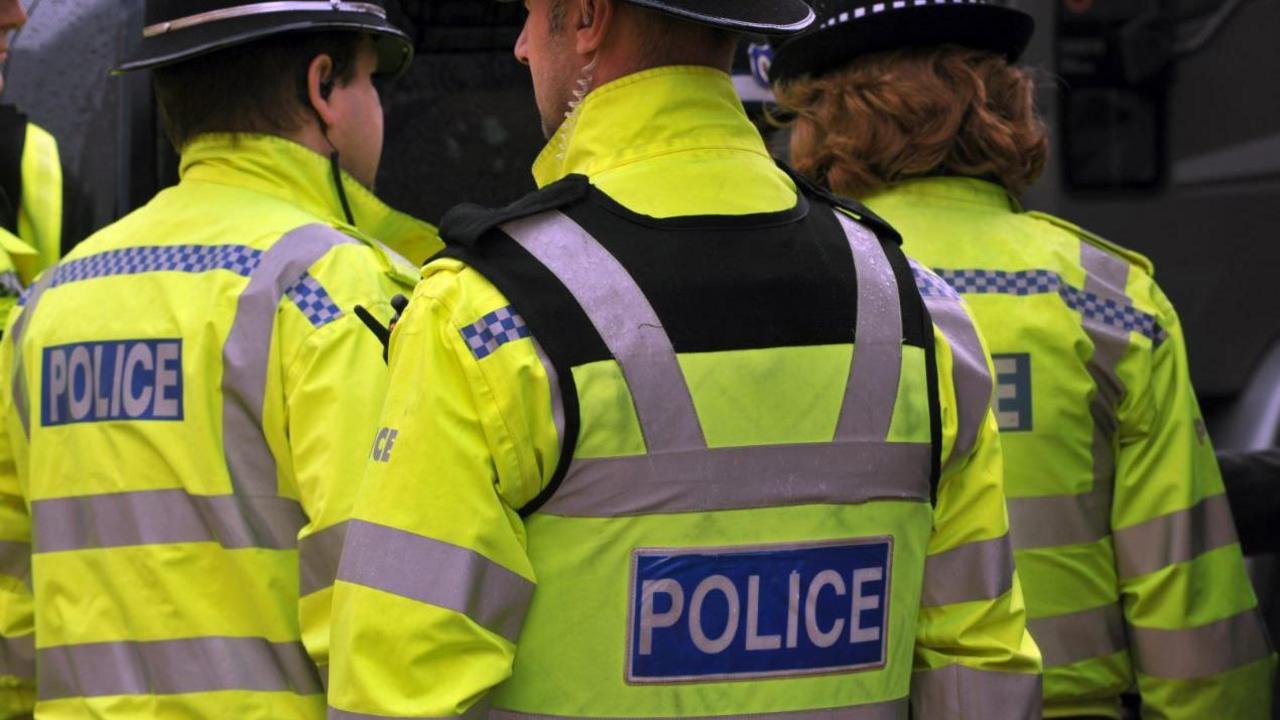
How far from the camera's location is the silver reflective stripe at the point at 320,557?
2572 mm

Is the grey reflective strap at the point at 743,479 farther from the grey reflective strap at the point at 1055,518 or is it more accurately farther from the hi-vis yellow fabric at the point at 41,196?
the hi-vis yellow fabric at the point at 41,196

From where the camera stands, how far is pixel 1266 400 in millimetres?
4746

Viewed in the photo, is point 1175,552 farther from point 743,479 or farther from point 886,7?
point 743,479

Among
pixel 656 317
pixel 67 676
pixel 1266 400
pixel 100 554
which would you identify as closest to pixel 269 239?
pixel 100 554

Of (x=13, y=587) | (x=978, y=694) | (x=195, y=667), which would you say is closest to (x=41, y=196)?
(x=13, y=587)

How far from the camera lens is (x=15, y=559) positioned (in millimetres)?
3064

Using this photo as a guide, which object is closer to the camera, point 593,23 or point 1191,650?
point 593,23

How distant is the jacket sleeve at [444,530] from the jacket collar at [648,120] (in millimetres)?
263

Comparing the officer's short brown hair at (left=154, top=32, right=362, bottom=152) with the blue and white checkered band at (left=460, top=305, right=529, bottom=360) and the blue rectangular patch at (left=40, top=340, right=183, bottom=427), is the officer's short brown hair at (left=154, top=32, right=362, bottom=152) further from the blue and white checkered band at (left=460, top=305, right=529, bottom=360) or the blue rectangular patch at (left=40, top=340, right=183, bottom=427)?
the blue and white checkered band at (left=460, top=305, right=529, bottom=360)

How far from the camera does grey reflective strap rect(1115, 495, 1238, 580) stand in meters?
3.09

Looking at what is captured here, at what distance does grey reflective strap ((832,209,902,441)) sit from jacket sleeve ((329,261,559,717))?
14.4 inches

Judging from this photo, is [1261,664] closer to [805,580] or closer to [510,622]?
[805,580]

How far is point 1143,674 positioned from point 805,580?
140cm

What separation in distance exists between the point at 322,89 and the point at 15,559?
96 cm
